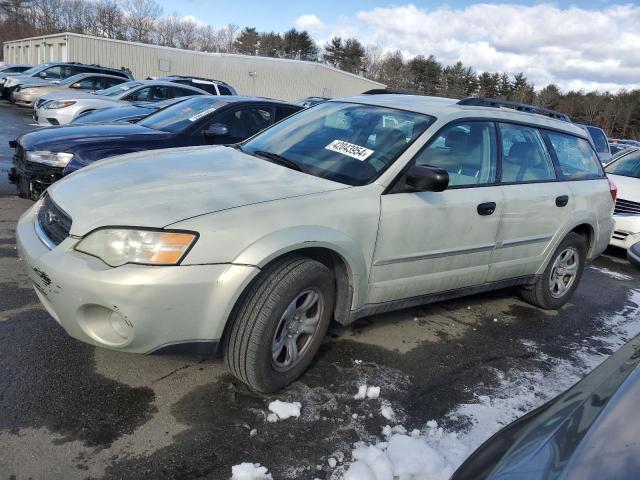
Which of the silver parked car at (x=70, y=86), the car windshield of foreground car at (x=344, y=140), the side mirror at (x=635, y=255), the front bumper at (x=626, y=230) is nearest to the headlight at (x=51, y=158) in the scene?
the car windshield of foreground car at (x=344, y=140)

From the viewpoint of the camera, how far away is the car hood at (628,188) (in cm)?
752

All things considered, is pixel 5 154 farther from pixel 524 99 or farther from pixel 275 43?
pixel 275 43

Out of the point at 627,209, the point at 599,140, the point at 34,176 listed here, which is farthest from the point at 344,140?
the point at 599,140

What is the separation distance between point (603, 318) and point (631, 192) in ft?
11.2

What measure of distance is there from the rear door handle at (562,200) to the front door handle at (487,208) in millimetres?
928

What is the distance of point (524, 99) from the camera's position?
62156 mm

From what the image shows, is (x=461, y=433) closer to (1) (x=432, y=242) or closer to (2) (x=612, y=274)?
(1) (x=432, y=242)

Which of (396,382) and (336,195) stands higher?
(336,195)

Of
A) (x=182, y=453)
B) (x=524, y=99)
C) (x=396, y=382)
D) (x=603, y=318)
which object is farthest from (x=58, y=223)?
(x=524, y=99)

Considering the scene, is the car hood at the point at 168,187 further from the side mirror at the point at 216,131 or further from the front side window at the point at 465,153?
the side mirror at the point at 216,131

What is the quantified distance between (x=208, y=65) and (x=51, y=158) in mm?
37960

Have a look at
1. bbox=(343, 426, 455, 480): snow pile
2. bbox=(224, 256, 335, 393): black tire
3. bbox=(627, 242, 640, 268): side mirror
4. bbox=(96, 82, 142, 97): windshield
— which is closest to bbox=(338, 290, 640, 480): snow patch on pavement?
bbox=(343, 426, 455, 480): snow pile

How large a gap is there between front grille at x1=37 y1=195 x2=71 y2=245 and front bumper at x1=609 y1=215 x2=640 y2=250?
695 centimetres

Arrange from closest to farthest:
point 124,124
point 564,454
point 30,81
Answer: point 564,454, point 124,124, point 30,81
